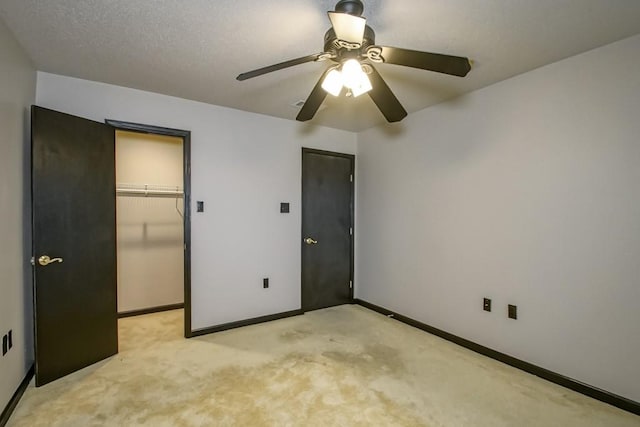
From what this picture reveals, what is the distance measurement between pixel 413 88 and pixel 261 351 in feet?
9.11

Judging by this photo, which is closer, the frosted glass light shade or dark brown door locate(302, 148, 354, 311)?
the frosted glass light shade

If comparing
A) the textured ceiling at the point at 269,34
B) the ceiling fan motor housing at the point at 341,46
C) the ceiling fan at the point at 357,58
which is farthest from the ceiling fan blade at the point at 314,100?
the textured ceiling at the point at 269,34

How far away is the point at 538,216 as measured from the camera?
2.43 m

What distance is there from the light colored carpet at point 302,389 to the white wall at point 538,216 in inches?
13.3

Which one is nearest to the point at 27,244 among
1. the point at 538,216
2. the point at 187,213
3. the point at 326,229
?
the point at 187,213

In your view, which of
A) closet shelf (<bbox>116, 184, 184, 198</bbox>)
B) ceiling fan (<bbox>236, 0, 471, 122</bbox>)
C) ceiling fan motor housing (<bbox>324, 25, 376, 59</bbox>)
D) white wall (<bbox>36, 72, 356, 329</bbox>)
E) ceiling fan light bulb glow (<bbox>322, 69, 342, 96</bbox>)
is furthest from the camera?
closet shelf (<bbox>116, 184, 184, 198</bbox>)

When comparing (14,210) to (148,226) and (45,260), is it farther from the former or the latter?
(148,226)

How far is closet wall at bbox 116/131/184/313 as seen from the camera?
368cm

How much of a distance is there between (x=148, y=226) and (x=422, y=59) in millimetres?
3606

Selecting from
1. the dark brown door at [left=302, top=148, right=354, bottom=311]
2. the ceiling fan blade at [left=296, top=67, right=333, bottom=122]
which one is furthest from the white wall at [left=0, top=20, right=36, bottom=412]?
the dark brown door at [left=302, top=148, right=354, bottom=311]

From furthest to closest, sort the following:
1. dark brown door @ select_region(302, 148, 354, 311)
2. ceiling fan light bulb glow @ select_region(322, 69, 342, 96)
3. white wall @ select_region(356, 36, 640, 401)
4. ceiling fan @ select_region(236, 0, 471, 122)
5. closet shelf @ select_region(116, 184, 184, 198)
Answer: dark brown door @ select_region(302, 148, 354, 311)
closet shelf @ select_region(116, 184, 184, 198)
white wall @ select_region(356, 36, 640, 401)
ceiling fan light bulb glow @ select_region(322, 69, 342, 96)
ceiling fan @ select_region(236, 0, 471, 122)

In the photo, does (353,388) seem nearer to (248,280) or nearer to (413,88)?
(248,280)

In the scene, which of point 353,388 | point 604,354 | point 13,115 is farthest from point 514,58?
point 13,115

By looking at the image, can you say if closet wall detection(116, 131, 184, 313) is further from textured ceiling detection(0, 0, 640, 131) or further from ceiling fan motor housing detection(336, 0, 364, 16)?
ceiling fan motor housing detection(336, 0, 364, 16)
